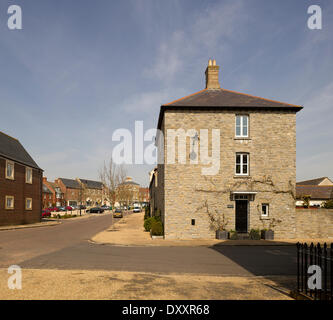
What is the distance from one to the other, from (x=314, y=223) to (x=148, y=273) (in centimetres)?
1552

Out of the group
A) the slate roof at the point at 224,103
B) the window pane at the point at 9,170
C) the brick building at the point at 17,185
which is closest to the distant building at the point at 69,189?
the brick building at the point at 17,185

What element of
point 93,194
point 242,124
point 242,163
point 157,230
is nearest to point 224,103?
point 242,124

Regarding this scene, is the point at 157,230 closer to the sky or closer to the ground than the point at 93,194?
closer to the sky

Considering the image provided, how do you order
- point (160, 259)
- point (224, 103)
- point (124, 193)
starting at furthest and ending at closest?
point (124, 193), point (224, 103), point (160, 259)

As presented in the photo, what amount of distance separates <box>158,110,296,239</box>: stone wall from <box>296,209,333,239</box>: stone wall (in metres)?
0.70

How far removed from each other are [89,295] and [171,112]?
1488cm

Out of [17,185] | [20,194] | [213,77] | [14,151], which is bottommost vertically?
[20,194]

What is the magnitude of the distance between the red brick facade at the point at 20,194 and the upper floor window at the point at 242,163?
908 inches

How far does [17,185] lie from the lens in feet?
100

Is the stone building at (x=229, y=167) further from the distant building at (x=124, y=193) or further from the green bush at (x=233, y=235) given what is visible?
the distant building at (x=124, y=193)

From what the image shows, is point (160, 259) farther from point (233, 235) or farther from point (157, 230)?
point (233, 235)

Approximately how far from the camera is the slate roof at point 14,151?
2946cm

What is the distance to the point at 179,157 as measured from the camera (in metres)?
19.7

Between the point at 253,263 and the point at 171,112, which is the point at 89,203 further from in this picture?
the point at 253,263
